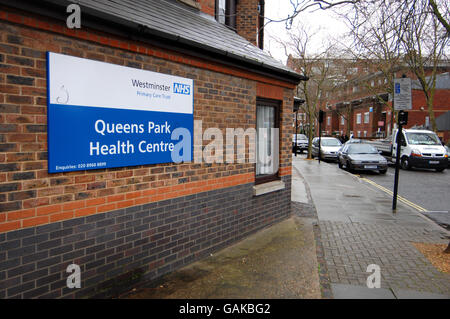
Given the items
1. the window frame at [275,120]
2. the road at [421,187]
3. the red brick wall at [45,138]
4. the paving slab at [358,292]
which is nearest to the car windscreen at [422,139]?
the road at [421,187]

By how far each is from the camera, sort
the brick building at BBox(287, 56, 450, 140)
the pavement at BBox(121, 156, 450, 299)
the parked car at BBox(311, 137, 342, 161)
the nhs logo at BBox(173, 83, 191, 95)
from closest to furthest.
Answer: the pavement at BBox(121, 156, 450, 299)
the nhs logo at BBox(173, 83, 191, 95)
the parked car at BBox(311, 137, 342, 161)
the brick building at BBox(287, 56, 450, 140)

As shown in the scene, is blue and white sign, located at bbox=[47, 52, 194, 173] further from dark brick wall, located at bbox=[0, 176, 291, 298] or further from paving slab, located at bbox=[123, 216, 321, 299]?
paving slab, located at bbox=[123, 216, 321, 299]

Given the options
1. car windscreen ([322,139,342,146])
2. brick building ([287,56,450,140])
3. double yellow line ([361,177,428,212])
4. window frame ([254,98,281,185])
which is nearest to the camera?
window frame ([254,98,281,185])

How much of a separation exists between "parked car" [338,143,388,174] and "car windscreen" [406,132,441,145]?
2.70m

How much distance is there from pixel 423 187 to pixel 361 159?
400cm

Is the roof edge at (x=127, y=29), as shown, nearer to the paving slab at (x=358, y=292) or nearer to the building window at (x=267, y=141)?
the building window at (x=267, y=141)

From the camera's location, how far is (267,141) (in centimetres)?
697

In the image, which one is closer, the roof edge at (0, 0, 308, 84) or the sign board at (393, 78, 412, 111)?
the roof edge at (0, 0, 308, 84)

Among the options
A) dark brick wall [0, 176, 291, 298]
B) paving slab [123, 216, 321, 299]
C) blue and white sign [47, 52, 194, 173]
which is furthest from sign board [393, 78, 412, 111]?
blue and white sign [47, 52, 194, 173]

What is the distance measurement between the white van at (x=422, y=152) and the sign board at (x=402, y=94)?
29.3 feet

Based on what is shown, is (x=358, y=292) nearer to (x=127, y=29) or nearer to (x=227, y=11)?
(x=127, y=29)

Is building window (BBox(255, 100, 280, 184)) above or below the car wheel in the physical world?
above

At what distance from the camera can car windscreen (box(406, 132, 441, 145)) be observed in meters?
18.1

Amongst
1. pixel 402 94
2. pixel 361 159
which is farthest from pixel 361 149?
pixel 402 94
